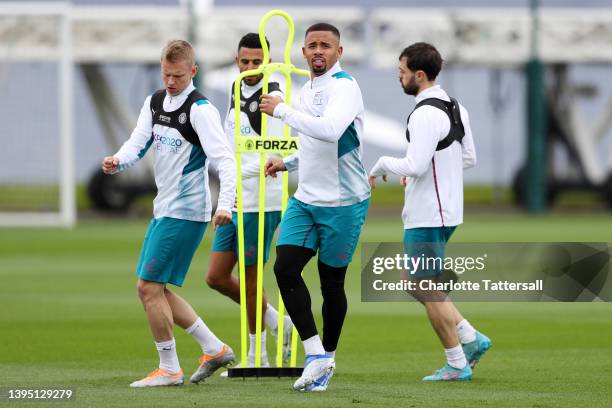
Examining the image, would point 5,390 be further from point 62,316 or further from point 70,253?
point 70,253

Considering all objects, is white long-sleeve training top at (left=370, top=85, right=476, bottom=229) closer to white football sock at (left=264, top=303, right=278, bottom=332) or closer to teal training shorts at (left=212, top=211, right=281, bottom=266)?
teal training shorts at (left=212, top=211, right=281, bottom=266)

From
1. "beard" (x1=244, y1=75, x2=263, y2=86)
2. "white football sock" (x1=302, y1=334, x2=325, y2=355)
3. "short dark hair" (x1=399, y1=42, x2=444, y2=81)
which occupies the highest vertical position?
"short dark hair" (x1=399, y1=42, x2=444, y2=81)

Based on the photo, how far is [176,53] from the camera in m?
8.20

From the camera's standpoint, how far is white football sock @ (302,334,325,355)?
26.1 feet

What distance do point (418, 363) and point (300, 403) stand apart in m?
2.30

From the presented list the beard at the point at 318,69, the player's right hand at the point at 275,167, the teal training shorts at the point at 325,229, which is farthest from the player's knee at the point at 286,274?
the beard at the point at 318,69

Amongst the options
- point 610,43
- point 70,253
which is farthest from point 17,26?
point 610,43

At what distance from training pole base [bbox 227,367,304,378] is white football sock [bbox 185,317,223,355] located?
0.16 m

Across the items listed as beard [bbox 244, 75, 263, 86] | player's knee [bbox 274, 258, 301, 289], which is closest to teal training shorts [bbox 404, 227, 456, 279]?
player's knee [bbox 274, 258, 301, 289]

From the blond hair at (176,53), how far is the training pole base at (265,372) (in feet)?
6.18

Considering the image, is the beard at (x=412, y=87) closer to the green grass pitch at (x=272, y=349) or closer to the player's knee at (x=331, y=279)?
the player's knee at (x=331, y=279)

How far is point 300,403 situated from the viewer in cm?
738

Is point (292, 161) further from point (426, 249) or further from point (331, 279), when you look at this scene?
point (426, 249)

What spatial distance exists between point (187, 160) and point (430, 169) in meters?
1.48
